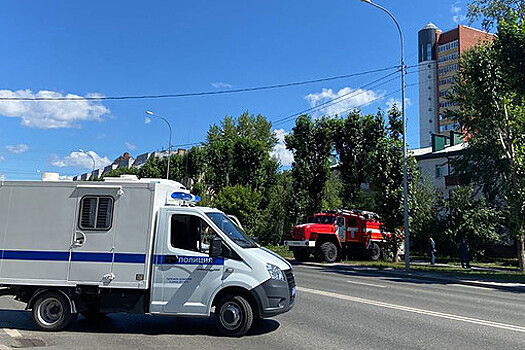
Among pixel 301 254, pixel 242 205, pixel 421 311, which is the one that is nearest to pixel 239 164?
pixel 242 205

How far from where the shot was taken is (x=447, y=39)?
110 m

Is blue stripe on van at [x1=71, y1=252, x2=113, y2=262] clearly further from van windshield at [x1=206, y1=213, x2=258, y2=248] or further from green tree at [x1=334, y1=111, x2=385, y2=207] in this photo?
green tree at [x1=334, y1=111, x2=385, y2=207]

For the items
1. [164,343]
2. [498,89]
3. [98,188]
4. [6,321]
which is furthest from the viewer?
[498,89]

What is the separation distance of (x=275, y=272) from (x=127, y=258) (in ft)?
8.19

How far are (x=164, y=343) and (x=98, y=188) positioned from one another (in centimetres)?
286

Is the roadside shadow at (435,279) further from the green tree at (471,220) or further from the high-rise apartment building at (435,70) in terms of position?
the high-rise apartment building at (435,70)

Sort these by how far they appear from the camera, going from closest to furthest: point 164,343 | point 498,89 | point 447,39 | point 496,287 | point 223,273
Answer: point 164,343
point 223,273
point 496,287
point 498,89
point 447,39

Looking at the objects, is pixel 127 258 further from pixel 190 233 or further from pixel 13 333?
pixel 13 333

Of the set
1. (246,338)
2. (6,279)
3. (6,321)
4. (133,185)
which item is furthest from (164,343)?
(6,321)

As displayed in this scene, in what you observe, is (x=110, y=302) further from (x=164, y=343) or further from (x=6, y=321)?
(x=6, y=321)

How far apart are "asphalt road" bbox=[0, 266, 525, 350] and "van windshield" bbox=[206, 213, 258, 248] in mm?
1495

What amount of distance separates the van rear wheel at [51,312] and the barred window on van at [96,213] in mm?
1295

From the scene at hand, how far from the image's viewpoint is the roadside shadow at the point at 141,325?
7.56 metres

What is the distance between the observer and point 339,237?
26.4 meters
